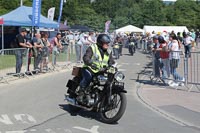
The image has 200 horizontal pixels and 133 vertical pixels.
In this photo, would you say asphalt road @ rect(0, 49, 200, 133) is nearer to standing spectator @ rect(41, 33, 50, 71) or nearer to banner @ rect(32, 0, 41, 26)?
standing spectator @ rect(41, 33, 50, 71)

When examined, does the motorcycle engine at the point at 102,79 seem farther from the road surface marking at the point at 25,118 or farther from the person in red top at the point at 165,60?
the person in red top at the point at 165,60

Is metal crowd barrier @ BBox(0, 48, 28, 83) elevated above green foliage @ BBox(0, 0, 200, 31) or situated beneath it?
situated beneath

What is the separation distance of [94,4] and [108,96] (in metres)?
143

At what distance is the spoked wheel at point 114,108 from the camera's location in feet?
26.9

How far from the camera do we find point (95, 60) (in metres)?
8.80

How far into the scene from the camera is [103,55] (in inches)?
349

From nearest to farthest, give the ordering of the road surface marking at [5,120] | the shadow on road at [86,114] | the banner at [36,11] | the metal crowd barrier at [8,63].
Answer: the road surface marking at [5,120] < the shadow on road at [86,114] < the metal crowd barrier at [8,63] < the banner at [36,11]

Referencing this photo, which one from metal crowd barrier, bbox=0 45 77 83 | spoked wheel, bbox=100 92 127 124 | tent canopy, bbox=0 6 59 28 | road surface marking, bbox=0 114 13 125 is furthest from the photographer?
tent canopy, bbox=0 6 59 28

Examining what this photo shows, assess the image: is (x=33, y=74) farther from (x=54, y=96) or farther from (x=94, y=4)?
(x=94, y=4)

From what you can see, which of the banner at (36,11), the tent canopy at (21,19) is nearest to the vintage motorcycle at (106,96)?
the banner at (36,11)

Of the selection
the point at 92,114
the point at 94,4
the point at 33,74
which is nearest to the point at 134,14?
the point at 94,4

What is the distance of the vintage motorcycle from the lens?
8258 millimetres

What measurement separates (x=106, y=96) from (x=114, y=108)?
0.92 ft

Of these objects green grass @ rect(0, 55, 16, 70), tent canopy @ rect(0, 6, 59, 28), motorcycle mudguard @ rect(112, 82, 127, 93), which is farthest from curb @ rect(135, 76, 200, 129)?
tent canopy @ rect(0, 6, 59, 28)
